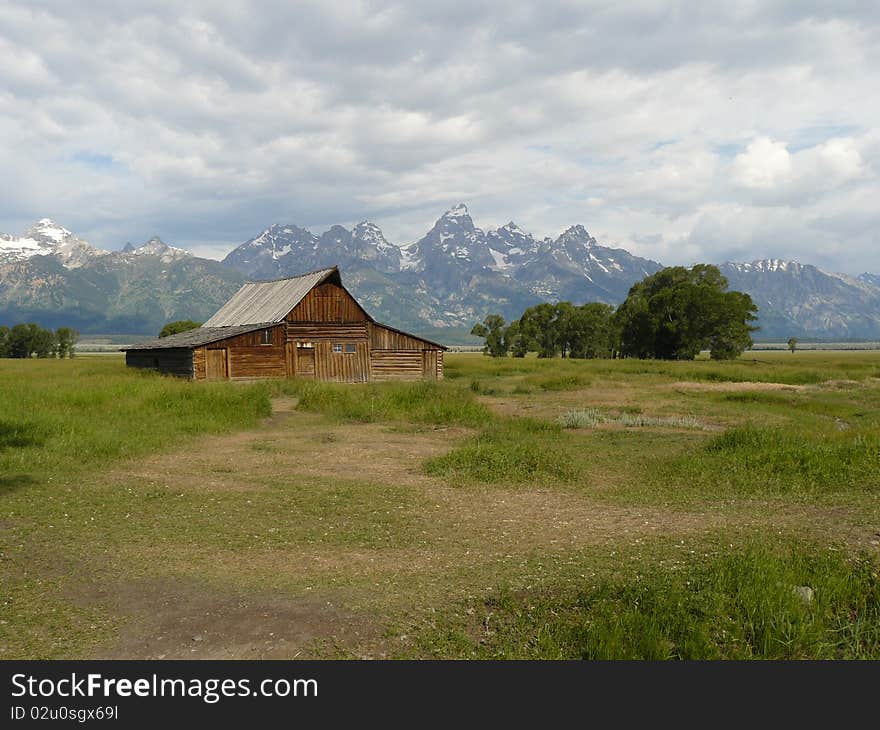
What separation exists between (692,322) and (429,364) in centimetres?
4591

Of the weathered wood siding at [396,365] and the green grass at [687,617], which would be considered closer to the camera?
the green grass at [687,617]

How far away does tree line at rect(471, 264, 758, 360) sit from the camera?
81188 millimetres

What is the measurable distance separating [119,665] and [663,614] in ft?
17.8

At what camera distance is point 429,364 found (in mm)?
51438

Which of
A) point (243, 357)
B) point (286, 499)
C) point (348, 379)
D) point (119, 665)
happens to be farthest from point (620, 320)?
point (119, 665)

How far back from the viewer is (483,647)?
6.50 meters

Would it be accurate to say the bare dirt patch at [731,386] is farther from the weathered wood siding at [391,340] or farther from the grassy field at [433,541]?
the grassy field at [433,541]

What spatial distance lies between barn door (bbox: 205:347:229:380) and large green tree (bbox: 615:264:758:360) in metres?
57.8

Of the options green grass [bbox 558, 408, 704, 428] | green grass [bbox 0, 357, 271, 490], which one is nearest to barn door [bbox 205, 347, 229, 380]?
green grass [bbox 0, 357, 271, 490]

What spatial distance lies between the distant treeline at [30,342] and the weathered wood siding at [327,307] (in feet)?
321

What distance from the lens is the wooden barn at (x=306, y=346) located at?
147 ft

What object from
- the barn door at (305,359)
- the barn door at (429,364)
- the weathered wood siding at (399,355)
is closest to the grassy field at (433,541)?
the barn door at (305,359)

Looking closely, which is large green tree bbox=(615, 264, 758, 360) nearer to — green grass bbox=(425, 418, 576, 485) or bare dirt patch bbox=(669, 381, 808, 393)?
bare dirt patch bbox=(669, 381, 808, 393)

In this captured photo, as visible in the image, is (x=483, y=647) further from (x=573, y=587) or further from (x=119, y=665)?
(x=119, y=665)
